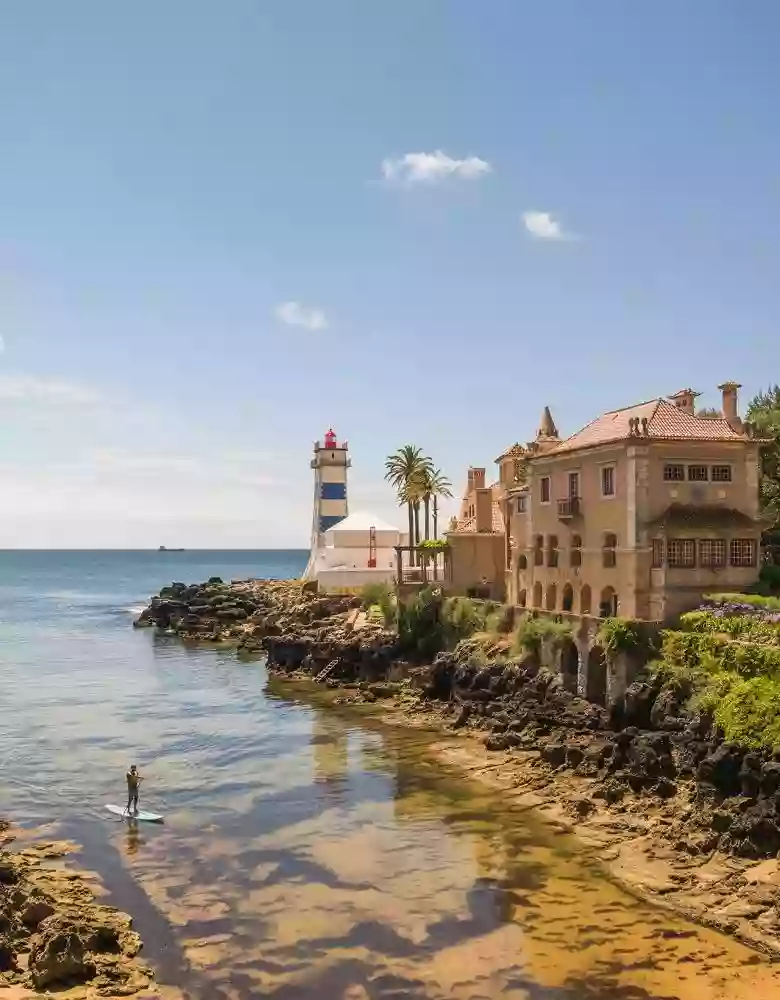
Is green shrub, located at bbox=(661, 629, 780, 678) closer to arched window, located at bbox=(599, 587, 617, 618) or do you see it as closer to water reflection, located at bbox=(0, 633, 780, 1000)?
arched window, located at bbox=(599, 587, 617, 618)

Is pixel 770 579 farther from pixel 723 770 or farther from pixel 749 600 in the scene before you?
pixel 723 770

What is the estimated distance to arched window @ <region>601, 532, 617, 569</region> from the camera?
140 ft

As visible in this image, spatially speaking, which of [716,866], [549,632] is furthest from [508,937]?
[549,632]

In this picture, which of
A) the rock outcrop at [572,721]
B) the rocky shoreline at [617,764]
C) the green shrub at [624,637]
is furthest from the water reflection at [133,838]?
the green shrub at [624,637]

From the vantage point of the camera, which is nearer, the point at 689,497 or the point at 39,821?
the point at 39,821

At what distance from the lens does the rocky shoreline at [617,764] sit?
25.1 meters

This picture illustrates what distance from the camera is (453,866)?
90.5 ft

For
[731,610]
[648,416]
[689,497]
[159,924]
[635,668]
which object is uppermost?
[648,416]

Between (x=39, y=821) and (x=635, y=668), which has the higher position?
(x=635, y=668)

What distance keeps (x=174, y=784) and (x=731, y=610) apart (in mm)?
23356

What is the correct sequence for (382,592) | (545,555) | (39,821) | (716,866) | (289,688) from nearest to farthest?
(716,866) → (39,821) → (545,555) → (289,688) → (382,592)

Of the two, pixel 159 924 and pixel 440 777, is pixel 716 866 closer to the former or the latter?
pixel 440 777

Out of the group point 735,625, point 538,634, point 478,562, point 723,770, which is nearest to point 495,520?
point 478,562

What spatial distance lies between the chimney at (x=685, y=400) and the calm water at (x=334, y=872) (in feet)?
67.3
